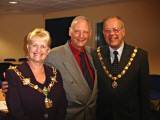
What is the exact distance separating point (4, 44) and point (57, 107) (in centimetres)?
1012

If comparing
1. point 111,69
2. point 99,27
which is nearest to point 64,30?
point 99,27

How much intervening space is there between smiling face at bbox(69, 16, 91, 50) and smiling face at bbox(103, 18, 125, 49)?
0.63 ft

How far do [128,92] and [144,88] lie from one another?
0.15 metres

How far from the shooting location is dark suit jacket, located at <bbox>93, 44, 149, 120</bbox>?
263 centimetres

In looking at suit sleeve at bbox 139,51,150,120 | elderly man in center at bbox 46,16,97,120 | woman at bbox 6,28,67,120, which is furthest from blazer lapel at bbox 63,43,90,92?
suit sleeve at bbox 139,51,150,120

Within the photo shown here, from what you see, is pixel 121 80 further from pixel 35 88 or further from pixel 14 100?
pixel 14 100

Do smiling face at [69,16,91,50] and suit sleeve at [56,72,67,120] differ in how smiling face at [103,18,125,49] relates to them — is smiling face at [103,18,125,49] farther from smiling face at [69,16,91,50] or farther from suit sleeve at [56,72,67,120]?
suit sleeve at [56,72,67,120]

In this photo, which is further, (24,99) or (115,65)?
(115,65)

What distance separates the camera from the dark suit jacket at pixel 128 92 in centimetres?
263

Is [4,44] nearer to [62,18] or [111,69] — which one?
[62,18]

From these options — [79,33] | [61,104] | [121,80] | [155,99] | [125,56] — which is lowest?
[155,99]

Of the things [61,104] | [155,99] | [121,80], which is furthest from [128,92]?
[155,99]

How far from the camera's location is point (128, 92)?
2.63 meters

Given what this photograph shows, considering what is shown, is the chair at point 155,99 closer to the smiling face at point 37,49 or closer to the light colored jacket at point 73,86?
the light colored jacket at point 73,86
